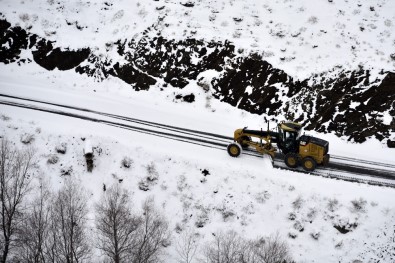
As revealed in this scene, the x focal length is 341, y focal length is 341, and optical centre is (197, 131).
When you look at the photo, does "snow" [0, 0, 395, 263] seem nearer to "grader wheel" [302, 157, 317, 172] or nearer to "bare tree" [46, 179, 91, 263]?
"grader wheel" [302, 157, 317, 172]

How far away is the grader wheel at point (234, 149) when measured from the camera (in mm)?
21938

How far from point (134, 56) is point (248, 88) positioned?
464 inches

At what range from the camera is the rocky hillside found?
25469 mm

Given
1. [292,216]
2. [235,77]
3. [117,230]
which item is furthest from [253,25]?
[117,230]

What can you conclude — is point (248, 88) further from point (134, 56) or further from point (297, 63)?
point (134, 56)

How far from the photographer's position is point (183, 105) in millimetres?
29594

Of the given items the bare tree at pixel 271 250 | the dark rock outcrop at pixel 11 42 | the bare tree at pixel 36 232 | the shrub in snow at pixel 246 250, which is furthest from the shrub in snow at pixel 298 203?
the dark rock outcrop at pixel 11 42

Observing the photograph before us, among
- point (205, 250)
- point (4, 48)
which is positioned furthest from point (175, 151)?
point (4, 48)

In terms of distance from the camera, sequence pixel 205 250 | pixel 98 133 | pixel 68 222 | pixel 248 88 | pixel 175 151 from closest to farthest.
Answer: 1. pixel 68 222
2. pixel 205 250
3. pixel 175 151
4. pixel 98 133
5. pixel 248 88

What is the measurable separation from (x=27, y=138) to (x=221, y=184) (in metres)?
13.8

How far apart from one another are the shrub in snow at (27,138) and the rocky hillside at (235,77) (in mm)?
10631

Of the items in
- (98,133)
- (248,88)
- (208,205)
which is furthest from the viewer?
(248,88)

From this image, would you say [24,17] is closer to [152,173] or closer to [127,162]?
[127,162]

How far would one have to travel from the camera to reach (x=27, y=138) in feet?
77.4
